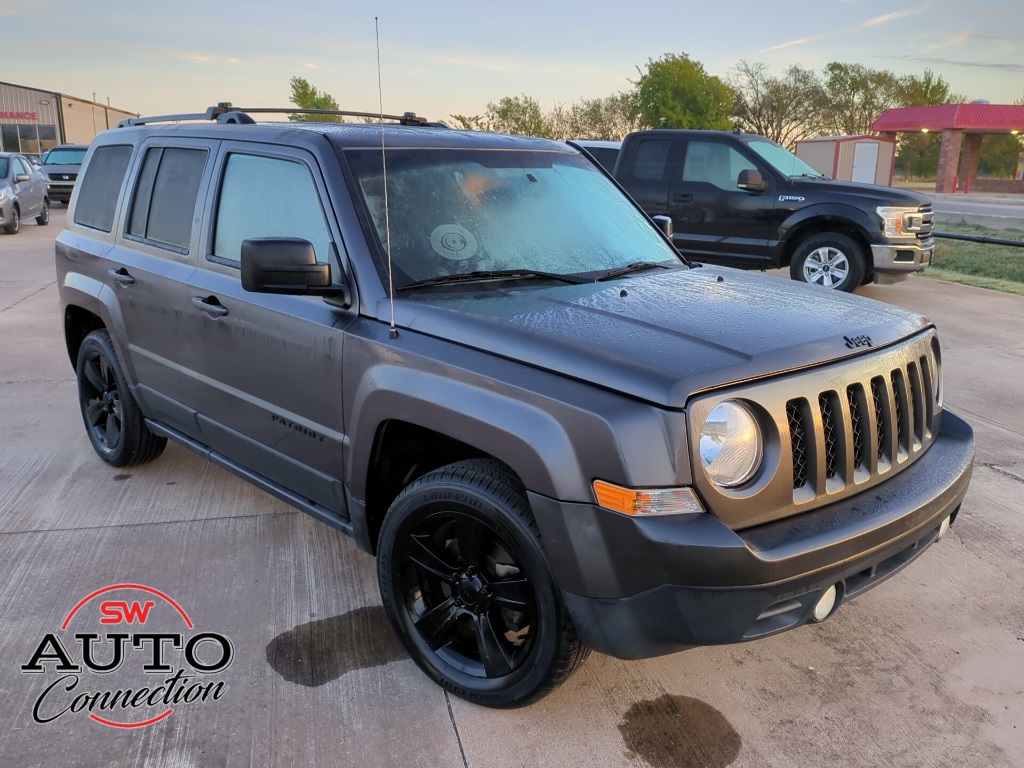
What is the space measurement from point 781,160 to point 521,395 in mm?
9144

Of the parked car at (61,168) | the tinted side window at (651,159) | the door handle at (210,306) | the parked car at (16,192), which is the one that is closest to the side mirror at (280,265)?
the door handle at (210,306)

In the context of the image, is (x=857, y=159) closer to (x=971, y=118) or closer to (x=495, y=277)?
(x=971, y=118)

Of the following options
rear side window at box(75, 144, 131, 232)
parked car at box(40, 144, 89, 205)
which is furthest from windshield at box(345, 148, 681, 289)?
parked car at box(40, 144, 89, 205)

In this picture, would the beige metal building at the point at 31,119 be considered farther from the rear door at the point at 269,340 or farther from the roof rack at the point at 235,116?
the rear door at the point at 269,340

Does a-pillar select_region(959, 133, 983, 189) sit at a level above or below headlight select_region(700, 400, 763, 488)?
above

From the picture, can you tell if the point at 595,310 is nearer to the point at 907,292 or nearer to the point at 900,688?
the point at 900,688

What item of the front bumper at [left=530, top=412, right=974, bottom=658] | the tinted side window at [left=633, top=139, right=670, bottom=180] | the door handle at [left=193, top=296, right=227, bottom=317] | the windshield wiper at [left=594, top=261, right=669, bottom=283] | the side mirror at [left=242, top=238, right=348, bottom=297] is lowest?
the front bumper at [left=530, top=412, right=974, bottom=658]

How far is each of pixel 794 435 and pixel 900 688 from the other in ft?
3.76

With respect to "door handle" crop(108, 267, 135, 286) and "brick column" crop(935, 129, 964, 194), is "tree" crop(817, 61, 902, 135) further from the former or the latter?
"door handle" crop(108, 267, 135, 286)

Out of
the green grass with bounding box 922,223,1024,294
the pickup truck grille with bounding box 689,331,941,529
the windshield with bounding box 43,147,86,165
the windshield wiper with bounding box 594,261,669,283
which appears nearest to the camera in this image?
the pickup truck grille with bounding box 689,331,941,529

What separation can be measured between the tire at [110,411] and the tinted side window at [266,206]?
1326 millimetres

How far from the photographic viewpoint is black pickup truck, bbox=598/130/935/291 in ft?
32.1

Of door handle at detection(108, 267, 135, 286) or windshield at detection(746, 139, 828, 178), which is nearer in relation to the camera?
door handle at detection(108, 267, 135, 286)

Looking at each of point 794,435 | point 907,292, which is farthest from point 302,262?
point 907,292
